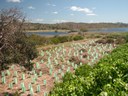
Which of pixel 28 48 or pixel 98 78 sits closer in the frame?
pixel 98 78

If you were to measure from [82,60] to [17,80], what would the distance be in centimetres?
1140

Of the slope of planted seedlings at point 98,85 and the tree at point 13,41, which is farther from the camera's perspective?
the tree at point 13,41

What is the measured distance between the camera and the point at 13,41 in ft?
51.2

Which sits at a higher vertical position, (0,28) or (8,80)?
(0,28)

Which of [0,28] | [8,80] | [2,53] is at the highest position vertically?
[0,28]

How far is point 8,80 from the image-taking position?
929 inches

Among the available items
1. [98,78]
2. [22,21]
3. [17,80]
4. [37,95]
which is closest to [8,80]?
[17,80]

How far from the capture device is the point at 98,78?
14273 mm

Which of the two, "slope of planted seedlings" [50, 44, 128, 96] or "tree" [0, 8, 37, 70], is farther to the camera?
"tree" [0, 8, 37, 70]

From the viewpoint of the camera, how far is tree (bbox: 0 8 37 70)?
48.9 ft

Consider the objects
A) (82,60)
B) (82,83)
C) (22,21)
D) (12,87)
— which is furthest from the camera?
(82,60)

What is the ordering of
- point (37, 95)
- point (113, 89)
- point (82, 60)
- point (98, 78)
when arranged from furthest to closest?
point (82, 60) → point (37, 95) → point (98, 78) → point (113, 89)

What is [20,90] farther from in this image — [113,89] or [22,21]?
[113,89]

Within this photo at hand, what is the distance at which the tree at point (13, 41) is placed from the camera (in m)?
14.9
